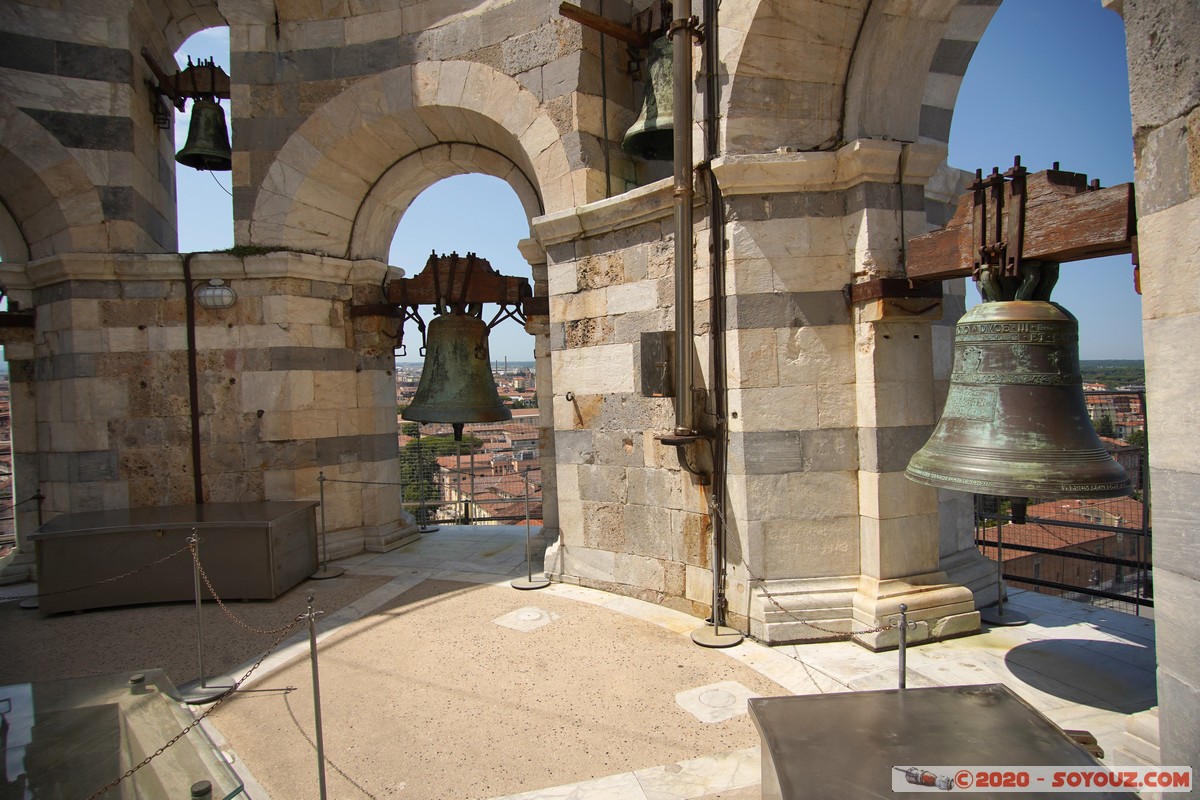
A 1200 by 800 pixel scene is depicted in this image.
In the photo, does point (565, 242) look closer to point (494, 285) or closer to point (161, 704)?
point (494, 285)

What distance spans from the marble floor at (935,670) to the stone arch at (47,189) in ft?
15.3

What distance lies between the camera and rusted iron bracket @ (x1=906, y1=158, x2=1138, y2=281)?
2582mm

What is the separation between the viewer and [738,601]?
4375 mm

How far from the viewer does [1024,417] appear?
2707mm

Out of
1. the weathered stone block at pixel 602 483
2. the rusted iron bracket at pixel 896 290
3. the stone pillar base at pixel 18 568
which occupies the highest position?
the rusted iron bracket at pixel 896 290

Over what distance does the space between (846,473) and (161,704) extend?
406 cm

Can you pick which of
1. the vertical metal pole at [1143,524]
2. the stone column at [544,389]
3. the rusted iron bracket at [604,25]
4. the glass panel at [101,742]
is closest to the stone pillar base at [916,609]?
the vertical metal pole at [1143,524]

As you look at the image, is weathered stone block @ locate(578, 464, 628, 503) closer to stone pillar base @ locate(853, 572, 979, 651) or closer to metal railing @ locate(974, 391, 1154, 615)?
stone pillar base @ locate(853, 572, 979, 651)

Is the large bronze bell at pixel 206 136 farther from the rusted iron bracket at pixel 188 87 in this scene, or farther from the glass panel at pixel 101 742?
the glass panel at pixel 101 742

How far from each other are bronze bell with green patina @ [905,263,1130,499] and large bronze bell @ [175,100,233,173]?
748cm

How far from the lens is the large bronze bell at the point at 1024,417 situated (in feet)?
8.41

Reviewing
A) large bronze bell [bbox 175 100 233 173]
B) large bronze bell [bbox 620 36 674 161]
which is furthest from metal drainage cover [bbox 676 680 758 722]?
large bronze bell [bbox 175 100 233 173]

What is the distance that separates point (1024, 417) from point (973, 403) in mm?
211

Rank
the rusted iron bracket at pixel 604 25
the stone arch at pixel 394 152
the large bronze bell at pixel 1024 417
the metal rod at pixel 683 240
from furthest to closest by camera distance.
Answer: the stone arch at pixel 394 152
the rusted iron bracket at pixel 604 25
the metal rod at pixel 683 240
the large bronze bell at pixel 1024 417
